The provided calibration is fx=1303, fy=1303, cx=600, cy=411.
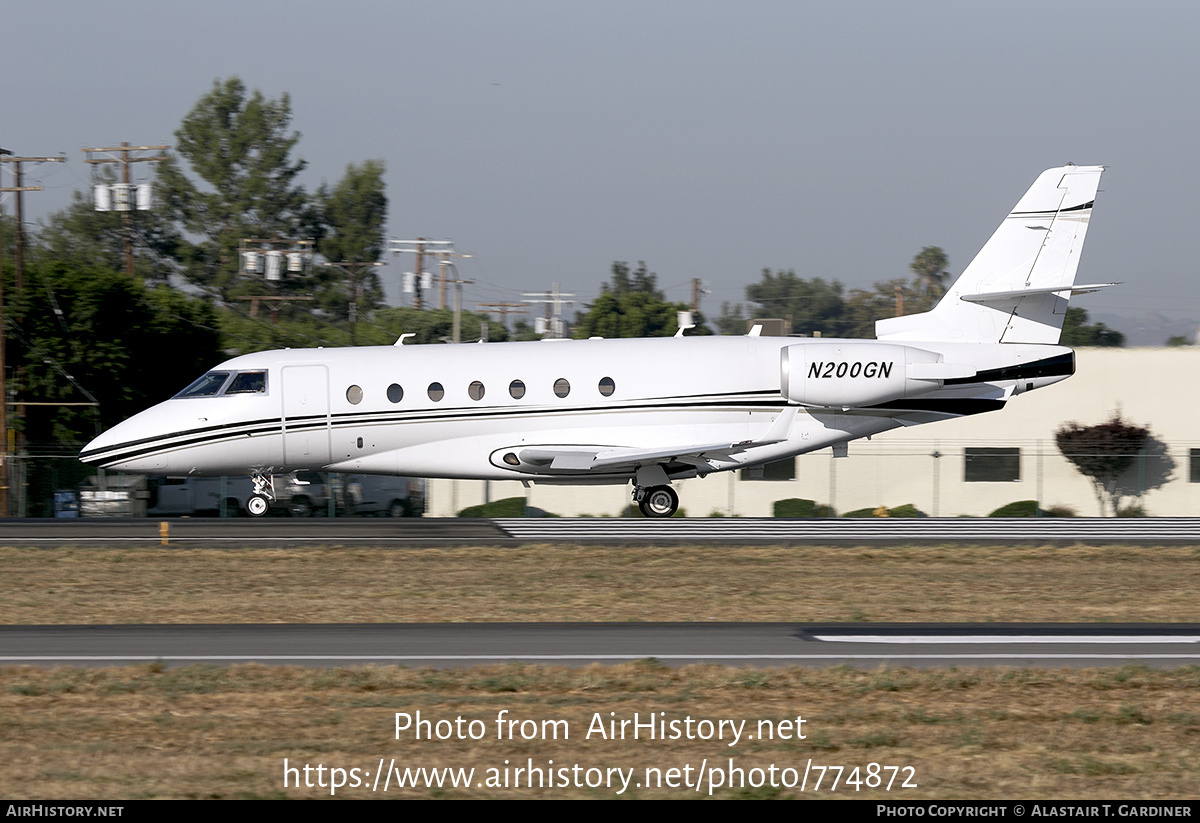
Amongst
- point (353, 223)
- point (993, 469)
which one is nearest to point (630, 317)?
point (353, 223)

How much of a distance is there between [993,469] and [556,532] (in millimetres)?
19949

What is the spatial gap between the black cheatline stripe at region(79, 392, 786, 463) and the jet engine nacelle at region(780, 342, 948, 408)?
0.82 meters

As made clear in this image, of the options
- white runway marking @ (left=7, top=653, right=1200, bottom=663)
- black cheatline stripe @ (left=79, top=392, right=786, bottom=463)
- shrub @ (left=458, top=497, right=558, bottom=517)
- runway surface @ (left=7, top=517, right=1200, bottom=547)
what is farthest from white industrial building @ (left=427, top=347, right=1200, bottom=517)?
white runway marking @ (left=7, top=653, right=1200, bottom=663)

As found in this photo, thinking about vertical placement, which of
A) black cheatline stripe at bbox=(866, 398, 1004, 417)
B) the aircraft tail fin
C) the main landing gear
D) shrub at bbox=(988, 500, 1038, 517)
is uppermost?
the aircraft tail fin

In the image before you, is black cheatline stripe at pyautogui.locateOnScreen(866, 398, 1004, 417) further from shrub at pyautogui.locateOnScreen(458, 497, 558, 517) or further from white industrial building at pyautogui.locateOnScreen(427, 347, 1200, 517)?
shrub at pyautogui.locateOnScreen(458, 497, 558, 517)

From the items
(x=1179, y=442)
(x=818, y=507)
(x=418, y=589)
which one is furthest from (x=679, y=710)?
(x=1179, y=442)

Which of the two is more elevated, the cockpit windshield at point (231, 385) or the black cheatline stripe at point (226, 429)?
the cockpit windshield at point (231, 385)

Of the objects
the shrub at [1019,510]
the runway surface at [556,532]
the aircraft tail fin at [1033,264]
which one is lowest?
the shrub at [1019,510]

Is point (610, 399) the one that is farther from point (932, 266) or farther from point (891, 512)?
point (932, 266)

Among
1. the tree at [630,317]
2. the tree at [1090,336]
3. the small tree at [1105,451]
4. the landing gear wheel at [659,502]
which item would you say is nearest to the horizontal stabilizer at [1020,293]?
the landing gear wheel at [659,502]

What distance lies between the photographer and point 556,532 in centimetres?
2367

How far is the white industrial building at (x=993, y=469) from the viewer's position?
38.1 m

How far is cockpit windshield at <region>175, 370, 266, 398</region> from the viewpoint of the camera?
2564 centimetres

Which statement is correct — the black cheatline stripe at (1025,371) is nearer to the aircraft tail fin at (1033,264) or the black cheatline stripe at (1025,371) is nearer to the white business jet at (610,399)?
the white business jet at (610,399)
